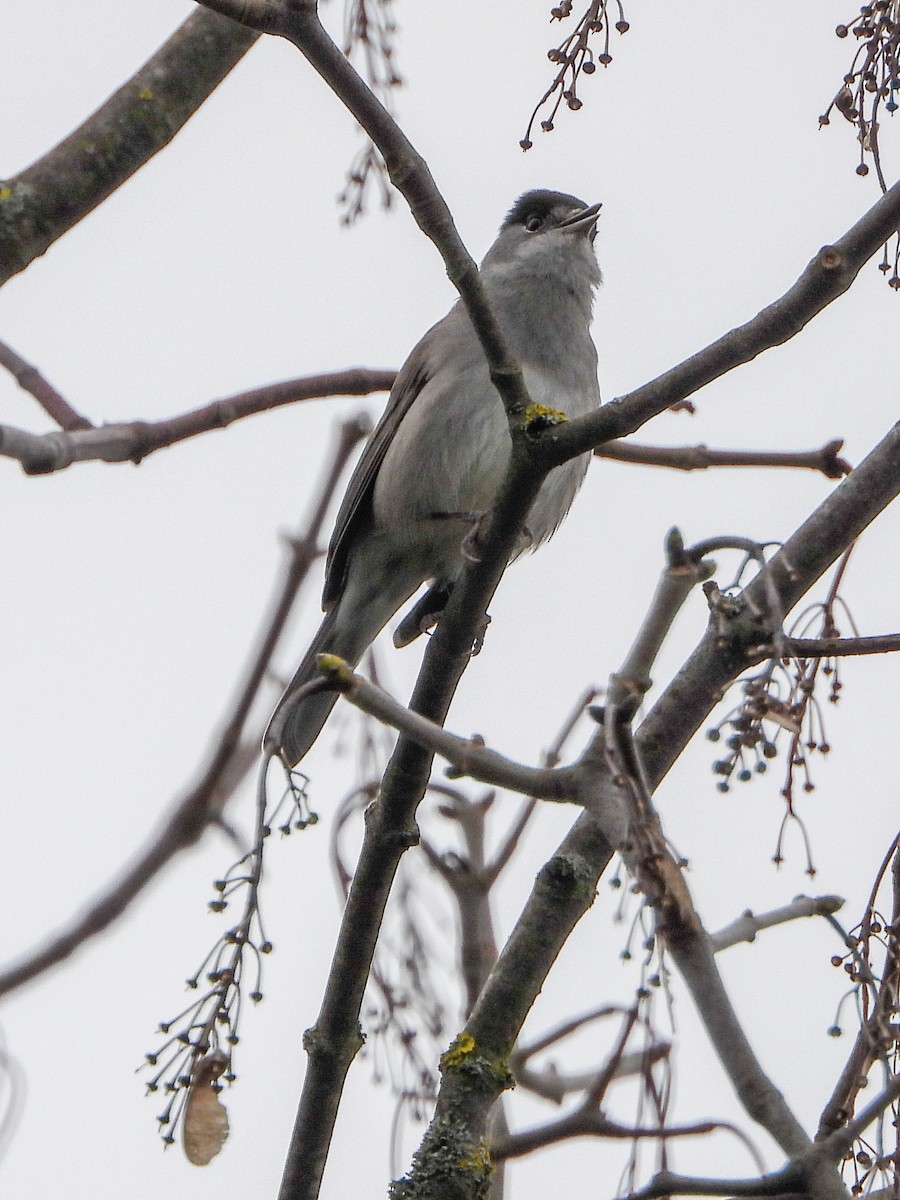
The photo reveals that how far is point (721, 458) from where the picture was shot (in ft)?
13.4

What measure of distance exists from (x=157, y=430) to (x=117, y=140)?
89cm

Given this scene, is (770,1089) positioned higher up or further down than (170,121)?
further down

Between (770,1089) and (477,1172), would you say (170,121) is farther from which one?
(770,1089)

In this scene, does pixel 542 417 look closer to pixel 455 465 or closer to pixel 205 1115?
pixel 205 1115

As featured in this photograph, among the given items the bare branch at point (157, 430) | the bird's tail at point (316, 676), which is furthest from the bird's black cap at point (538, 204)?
the bare branch at point (157, 430)

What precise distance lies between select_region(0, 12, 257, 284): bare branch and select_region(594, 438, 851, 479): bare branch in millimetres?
1324

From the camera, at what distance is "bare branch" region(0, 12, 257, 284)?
11.4 feet

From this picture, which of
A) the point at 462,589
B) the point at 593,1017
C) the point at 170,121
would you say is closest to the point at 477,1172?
the point at 593,1017

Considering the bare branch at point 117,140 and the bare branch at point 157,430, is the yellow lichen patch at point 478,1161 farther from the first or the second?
the bare branch at point 117,140

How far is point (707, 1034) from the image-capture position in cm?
169

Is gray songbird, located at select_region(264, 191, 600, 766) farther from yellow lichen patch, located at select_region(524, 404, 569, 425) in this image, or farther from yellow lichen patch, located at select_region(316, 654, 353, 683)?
yellow lichen patch, located at select_region(316, 654, 353, 683)

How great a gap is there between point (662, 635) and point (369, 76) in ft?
10.4

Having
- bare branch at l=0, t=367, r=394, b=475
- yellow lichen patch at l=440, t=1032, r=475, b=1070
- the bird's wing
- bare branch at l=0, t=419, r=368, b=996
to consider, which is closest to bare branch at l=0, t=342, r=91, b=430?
bare branch at l=0, t=367, r=394, b=475

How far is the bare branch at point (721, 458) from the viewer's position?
379cm
